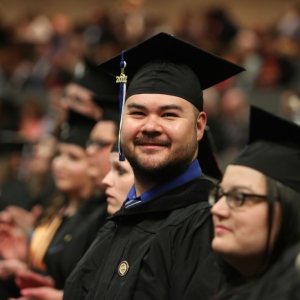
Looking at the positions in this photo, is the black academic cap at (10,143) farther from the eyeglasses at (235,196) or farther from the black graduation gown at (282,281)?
the black graduation gown at (282,281)

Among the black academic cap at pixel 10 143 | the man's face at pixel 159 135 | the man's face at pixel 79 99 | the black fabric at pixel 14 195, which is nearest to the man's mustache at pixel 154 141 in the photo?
the man's face at pixel 159 135

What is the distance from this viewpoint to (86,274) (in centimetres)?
282

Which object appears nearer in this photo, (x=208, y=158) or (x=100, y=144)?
(x=208, y=158)

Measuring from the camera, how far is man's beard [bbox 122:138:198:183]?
2.66 meters


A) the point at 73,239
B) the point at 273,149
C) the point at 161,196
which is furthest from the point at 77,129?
the point at 273,149

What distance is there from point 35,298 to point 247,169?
2016 millimetres

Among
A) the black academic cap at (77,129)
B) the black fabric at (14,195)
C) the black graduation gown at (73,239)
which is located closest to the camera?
the black graduation gown at (73,239)

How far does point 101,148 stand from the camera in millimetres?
4008

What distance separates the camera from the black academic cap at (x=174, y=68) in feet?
9.03

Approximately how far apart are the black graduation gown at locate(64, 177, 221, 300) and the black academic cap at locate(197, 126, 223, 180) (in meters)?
0.42

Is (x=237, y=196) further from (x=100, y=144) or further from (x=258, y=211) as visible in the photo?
(x=100, y=144)

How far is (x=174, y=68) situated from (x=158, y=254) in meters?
0.80

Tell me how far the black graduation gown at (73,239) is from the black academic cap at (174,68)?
126 cm

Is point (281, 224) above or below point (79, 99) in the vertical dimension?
below
